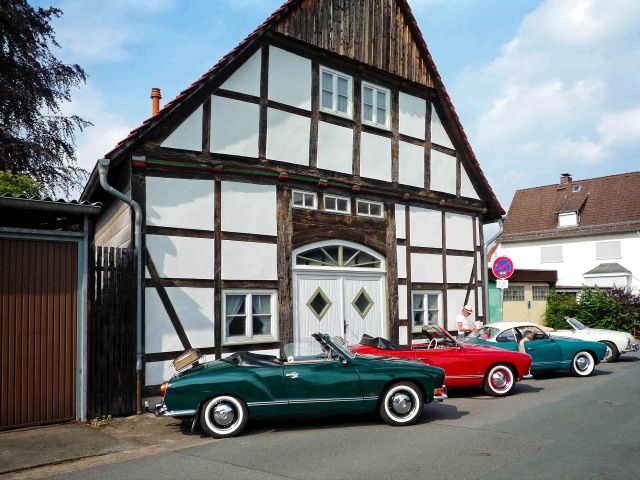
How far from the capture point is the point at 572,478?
545 cm

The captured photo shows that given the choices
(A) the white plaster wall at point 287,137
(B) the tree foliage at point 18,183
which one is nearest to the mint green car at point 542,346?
(A) the white plaster wall at point 287,137

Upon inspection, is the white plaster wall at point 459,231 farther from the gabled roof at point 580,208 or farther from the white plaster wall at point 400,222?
the gabled roof at point 580,208

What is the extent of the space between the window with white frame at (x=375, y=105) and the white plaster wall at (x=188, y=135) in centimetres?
434

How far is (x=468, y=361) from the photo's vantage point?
33.1 ft

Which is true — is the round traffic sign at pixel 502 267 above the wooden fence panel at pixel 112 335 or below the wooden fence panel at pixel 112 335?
above

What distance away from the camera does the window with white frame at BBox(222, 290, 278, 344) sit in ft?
36.1

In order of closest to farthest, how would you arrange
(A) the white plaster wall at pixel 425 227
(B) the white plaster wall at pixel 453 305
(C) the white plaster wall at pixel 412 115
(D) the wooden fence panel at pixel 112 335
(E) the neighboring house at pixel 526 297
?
1. (D) the wooden fence panel at pixel 112 335
2. (A) the white plaster wall at pixel 425 227
3. (C) the white plaster wall at pixel 412 115
4. (B) the white plaster wall at pixel 453 305
5. (E) the neighboring house at pixel 526 297

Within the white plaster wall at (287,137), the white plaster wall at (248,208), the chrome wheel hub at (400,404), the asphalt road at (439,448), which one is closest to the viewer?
the asphalt road at (439,448)

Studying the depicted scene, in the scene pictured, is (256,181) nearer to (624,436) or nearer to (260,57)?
(260,57)

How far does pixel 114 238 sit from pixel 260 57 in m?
4.49

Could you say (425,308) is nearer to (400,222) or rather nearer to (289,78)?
(400,222)

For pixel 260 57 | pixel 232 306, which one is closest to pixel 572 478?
pixel 232 306

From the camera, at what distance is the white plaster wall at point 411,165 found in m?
14.6

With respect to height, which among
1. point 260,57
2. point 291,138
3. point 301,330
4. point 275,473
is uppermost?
Answer: point 260,57
